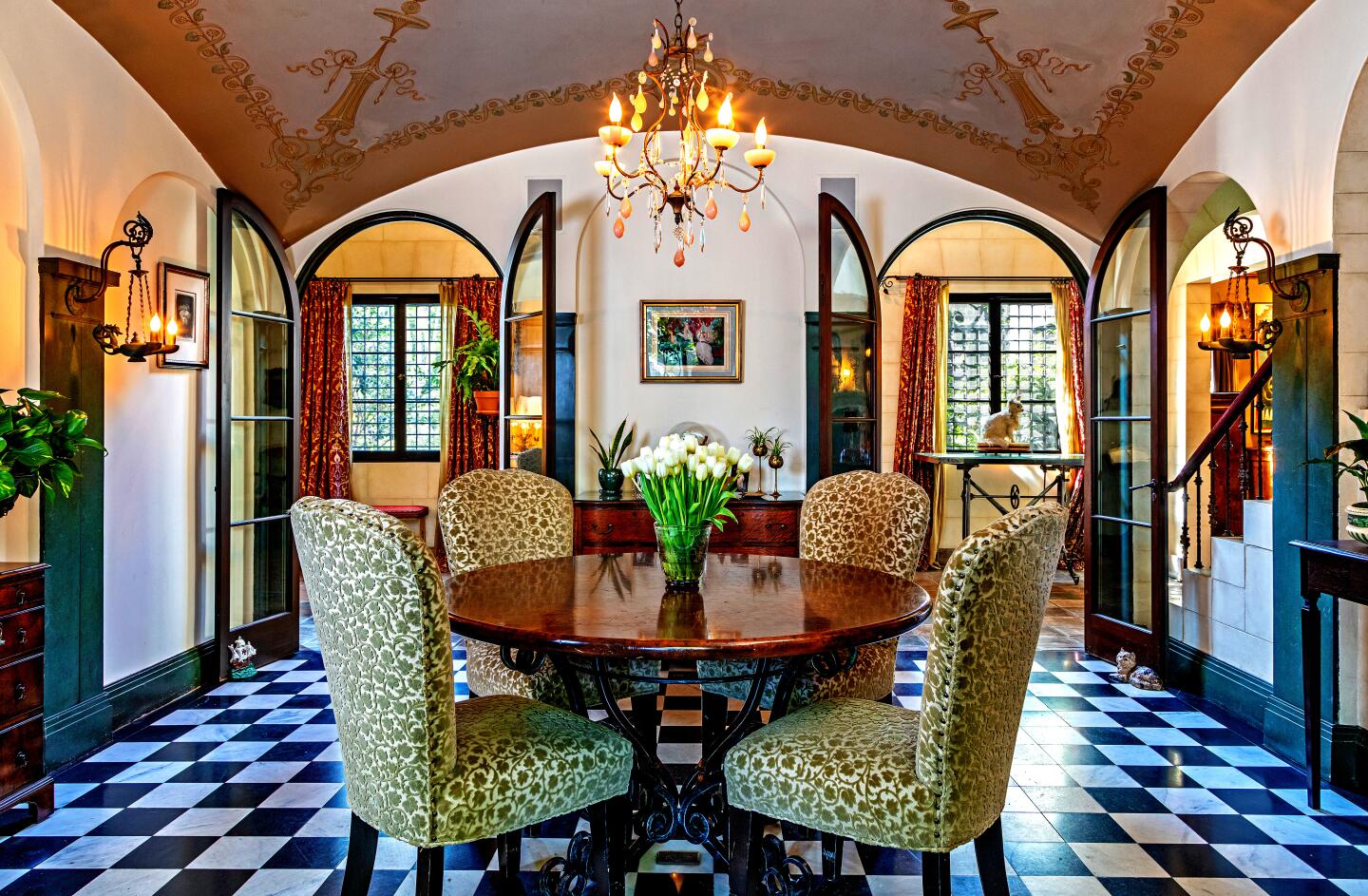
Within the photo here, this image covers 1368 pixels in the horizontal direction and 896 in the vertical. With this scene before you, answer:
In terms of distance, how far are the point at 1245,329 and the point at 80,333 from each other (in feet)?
15.3

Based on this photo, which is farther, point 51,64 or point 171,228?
point 171,228

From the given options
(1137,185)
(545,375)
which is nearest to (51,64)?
(545,375)

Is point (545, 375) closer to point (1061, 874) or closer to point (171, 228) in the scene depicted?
point (171, 228)

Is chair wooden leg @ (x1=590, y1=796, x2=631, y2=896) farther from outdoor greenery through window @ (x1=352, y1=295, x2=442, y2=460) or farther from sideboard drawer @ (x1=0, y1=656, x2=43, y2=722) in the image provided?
outdoor greenery through window @ (x1=352, y1=295, x2=442, y2=460)

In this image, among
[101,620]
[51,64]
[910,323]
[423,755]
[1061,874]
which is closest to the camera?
[423,755]

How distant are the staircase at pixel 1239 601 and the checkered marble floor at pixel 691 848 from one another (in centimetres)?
37

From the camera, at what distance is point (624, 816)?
→ 222 cm

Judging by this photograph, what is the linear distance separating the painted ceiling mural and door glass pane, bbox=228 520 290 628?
5.55 ft

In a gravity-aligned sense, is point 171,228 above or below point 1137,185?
below

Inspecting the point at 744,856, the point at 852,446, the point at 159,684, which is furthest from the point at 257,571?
the point at 744,856

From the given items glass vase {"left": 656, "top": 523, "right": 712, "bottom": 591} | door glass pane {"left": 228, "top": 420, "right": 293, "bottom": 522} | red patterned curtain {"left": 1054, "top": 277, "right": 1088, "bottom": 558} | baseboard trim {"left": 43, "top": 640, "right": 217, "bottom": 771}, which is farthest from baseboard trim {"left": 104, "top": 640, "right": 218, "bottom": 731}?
red patterned curtain {"left": 1054, "top": 277, "right": 1088, "bottom": 558}

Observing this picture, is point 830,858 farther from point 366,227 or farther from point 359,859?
point 366,227

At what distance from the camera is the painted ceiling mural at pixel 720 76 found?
3.45 metres

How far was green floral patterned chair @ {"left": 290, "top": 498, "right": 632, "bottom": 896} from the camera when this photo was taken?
173 centimetres
